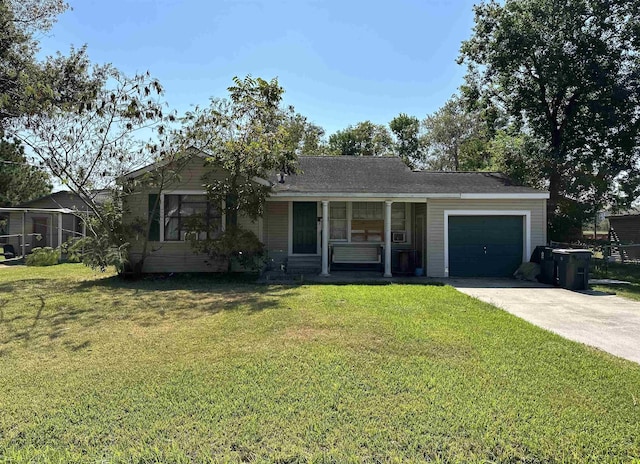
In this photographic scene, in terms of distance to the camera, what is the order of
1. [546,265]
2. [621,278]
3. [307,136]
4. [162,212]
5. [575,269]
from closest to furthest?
1. [575,269]
2. [546,265]
3. [162,212]
4. [621,278]
5. [307,136]

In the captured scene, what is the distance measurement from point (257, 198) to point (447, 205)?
5770 millimetres

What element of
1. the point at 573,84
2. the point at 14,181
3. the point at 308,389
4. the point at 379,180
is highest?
the point at 573,84

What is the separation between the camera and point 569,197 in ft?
55.3

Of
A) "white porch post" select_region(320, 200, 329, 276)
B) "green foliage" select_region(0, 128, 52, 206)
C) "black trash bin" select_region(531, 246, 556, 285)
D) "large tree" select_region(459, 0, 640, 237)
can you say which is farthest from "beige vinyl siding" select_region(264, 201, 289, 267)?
"large tree" select_region(459, 0, 640, 237)

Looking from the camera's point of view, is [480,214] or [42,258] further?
[42,258]

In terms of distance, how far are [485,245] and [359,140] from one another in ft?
74.7

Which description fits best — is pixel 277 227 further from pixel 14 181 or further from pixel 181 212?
pixel 14 181

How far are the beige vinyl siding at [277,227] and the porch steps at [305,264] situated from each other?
39cm

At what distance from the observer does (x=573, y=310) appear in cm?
744

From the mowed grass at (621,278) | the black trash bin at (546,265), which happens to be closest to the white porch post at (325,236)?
the black trash bin at (546,265)

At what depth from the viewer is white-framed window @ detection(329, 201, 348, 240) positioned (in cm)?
1314

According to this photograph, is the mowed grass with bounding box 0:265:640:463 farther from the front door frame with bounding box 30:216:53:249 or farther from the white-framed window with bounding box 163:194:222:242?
the front door frame with bounding box 30:216:53:249

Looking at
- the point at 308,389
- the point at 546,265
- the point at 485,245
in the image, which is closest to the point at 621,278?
the point at 546,265


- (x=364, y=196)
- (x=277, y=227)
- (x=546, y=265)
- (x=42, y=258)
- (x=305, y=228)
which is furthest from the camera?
(x=42, y=258)
